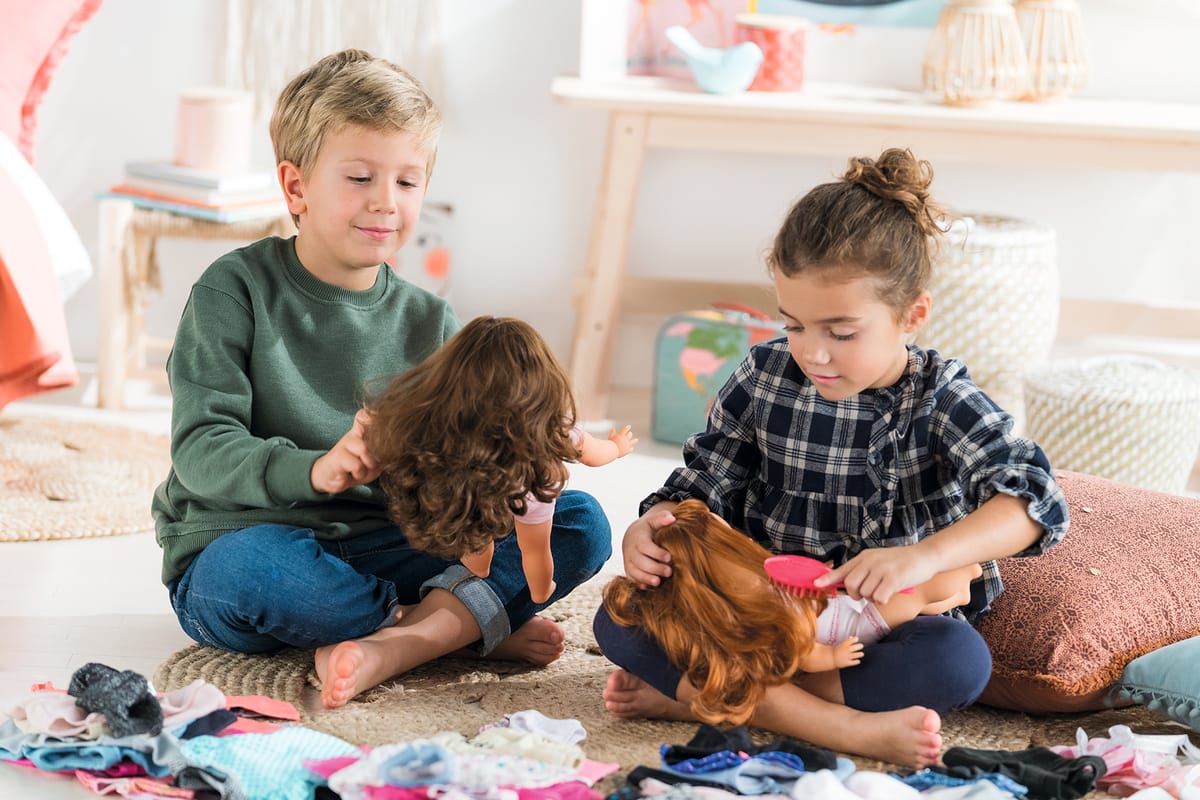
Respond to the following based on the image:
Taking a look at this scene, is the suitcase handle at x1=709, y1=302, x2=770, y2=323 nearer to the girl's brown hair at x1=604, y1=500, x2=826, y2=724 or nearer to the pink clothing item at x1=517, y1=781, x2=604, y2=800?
the girl's brown hair at x1=604, y1=500, x2=826, y2=724

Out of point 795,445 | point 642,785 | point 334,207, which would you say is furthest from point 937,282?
point 642,785

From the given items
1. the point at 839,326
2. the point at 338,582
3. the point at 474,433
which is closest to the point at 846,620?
the point at 839,326

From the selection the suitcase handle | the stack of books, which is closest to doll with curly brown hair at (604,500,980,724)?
the suitcase handle

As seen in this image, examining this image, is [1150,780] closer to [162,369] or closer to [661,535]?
[661,535]

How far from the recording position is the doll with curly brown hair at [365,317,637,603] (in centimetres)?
120

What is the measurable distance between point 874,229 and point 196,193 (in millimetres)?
1418

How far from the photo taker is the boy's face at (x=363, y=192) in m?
1.34

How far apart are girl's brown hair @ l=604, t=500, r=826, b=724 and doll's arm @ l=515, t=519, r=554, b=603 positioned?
11 centimetres

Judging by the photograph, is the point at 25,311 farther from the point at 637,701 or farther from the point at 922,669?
the point at 922,669

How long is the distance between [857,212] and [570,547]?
446 mm

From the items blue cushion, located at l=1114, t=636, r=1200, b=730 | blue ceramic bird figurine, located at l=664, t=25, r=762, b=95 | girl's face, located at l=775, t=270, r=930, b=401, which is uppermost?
blue ceramic bird figurine, located at l=664, t=25, r=762, b=95

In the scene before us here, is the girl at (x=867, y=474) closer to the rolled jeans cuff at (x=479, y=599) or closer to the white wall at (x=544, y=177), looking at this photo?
the rolled jeans cuff at (x=479, y=599)

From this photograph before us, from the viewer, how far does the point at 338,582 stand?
4.32 feet

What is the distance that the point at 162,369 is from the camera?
2.52 meters
